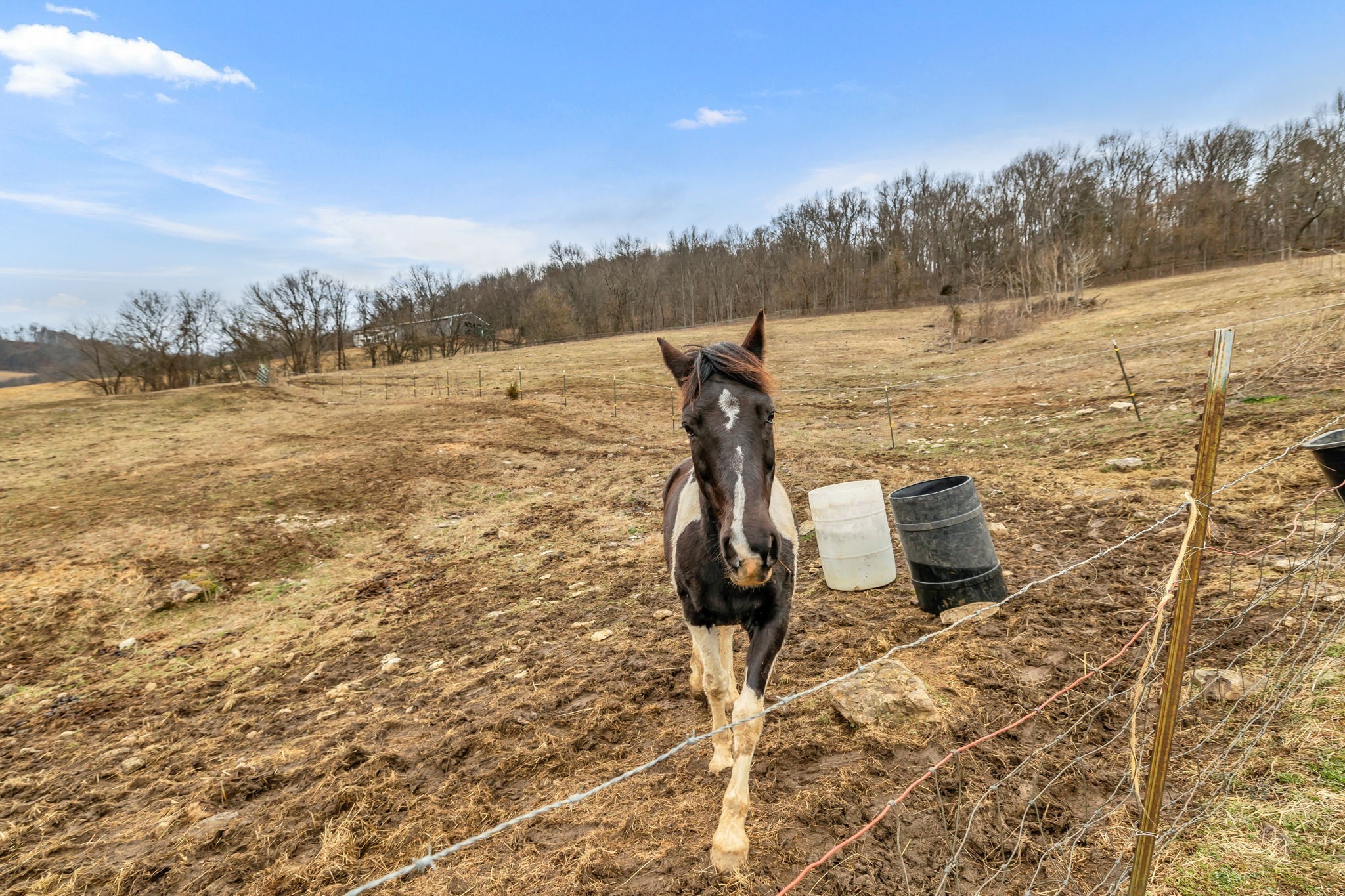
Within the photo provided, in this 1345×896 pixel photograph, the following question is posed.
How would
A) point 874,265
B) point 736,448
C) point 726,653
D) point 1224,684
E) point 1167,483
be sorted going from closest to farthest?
1. point 736,448
2. point 1224,684
3. point 726,653
4. point 1167,483
5. point 874,265

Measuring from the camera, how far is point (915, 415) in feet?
46.5

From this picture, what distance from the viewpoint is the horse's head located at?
2191 millimetres

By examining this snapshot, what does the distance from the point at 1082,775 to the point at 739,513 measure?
7.72 feet

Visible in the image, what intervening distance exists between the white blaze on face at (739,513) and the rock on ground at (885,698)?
187cm

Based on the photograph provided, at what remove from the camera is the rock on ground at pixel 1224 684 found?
3078 mm

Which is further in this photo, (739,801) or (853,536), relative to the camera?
(853,536)

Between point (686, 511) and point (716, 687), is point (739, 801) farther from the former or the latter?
point (686, 511)

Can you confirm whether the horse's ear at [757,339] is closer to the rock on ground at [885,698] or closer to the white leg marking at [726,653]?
the white leg marking at [726,653]

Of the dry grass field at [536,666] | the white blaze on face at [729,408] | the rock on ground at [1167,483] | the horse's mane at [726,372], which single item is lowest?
the dry grass field at [536,666]

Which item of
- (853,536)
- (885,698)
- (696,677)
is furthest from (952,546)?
(696,677)

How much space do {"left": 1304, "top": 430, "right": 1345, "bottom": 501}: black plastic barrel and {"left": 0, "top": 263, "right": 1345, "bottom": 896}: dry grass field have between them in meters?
0.63

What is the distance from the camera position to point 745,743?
2.74 m

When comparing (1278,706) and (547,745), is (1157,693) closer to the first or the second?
(1278,706)

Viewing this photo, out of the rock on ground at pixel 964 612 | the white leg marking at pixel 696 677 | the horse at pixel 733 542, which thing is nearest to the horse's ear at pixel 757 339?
the horse at pixel 733 542
